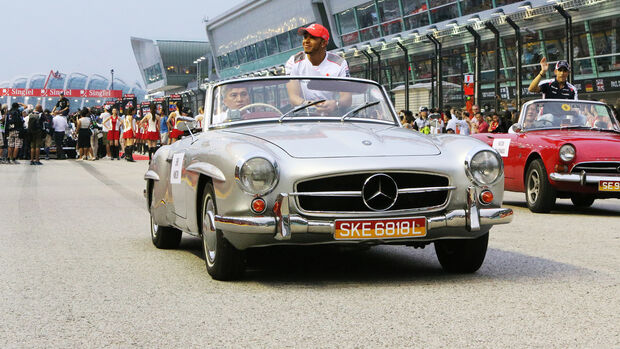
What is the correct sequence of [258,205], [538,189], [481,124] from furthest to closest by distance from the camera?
[481,124] → [538,189] → [258,205]

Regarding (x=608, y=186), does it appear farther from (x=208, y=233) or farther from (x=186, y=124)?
(x=208, y=233)

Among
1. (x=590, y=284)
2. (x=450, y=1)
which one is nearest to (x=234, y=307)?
(x=590, y=284)

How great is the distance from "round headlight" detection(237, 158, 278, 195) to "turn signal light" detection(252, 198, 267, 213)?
1.7 inches

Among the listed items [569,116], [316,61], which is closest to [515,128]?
[569,116]

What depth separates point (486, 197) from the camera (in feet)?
20.2

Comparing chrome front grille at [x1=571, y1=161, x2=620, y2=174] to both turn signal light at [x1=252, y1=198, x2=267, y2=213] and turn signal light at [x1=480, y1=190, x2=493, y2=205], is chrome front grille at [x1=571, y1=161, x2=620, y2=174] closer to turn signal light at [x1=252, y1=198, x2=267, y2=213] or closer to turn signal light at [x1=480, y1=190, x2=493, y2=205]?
turn signal light at [x1=480, y1=190, x2=493, y2=205]

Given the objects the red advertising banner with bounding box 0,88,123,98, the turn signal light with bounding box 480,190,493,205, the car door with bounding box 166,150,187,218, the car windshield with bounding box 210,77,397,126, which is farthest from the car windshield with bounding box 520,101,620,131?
the red advertising banner with bounding box 0,88,123,98

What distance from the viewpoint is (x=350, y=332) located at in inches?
183

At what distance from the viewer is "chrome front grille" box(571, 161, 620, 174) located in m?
11.7

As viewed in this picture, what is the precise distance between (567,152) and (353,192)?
6.57 metres

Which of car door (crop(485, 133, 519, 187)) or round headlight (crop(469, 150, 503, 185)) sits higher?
round headlight (crop(469, 150, 503, 185))

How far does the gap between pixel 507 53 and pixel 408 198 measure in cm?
2259

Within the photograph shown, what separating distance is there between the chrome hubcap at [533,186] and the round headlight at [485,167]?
6183 millimetres

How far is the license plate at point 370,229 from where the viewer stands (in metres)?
5.85
